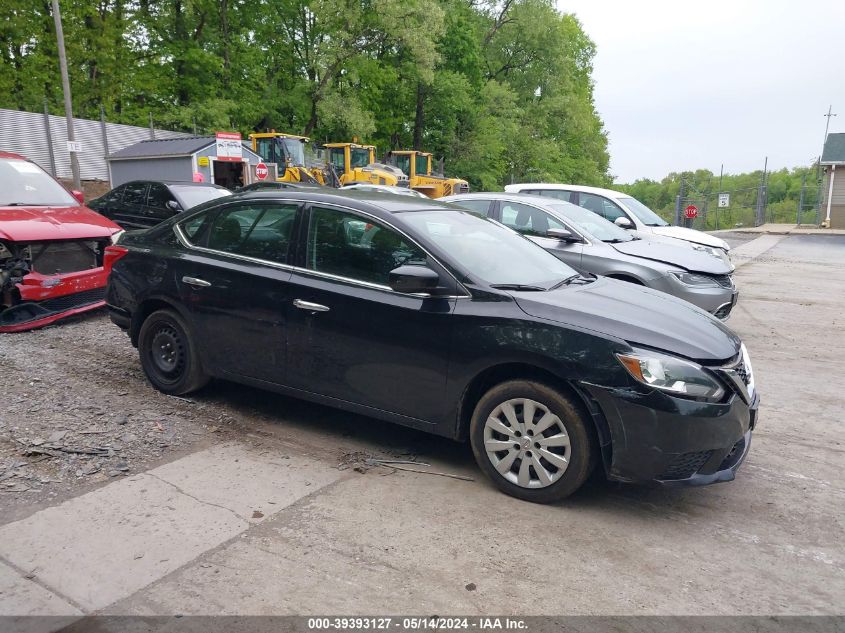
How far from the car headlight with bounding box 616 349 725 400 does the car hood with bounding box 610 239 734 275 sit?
15.0ft

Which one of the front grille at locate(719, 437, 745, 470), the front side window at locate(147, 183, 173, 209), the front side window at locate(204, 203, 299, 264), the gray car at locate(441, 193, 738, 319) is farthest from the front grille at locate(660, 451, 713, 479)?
the front side window at locate(147, 183, 173, 209)

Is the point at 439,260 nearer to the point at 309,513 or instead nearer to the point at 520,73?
the point at 309,513

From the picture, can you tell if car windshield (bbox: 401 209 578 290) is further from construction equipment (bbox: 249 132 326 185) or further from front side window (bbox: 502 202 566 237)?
construction equipment (bbox: 249 132 326 185)

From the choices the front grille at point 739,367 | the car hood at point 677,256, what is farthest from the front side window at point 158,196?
the front grille at point 739,367

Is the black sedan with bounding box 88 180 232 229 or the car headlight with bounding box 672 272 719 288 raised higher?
the black sedan with bounding box 88 180 232 229

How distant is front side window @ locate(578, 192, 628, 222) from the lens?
1119cm

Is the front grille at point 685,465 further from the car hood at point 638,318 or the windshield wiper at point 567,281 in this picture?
the windshield wiper at point 567,281

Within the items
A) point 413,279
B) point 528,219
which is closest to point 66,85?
point 528,219

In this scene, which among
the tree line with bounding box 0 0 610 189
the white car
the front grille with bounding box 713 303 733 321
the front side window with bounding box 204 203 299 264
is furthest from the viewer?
the tree line with bounding box 0 0 610 189

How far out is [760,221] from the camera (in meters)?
32.7

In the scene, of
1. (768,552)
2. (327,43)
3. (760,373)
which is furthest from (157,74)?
(768,552)

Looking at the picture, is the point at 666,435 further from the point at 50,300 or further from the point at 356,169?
the point at 356,169

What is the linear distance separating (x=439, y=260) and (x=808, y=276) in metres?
13.7

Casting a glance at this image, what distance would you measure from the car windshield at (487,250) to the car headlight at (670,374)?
87 centimetres
